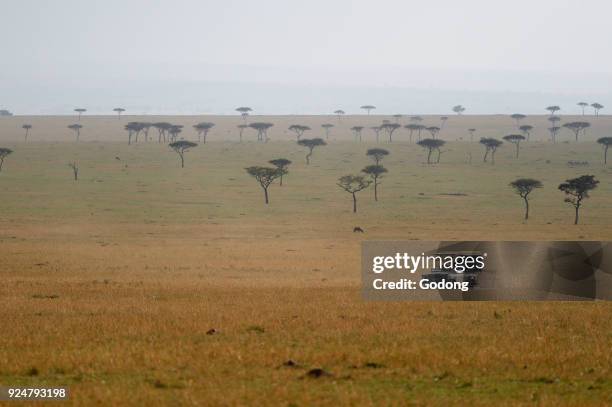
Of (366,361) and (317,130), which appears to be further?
(317,130)

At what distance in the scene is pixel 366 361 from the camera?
14.9 metres

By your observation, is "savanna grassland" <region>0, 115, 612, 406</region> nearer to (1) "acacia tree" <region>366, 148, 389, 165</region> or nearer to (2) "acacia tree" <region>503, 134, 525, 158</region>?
(1) "acacia tree" <region>366, 148, 389, 165</region>

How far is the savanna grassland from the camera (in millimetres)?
13227

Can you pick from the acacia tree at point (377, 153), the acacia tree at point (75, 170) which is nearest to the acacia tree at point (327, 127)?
the acacia tree at point (377, 153)

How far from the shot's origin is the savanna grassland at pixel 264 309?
43.4 ft

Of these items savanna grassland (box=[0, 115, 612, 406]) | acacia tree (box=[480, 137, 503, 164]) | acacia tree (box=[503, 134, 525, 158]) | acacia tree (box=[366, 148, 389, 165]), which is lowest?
savanna grassland (box=[0, 115, 612, 406])

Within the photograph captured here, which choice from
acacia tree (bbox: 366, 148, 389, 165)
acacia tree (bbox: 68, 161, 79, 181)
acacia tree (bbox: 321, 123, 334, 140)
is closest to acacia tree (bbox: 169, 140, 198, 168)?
acacia tree (bbox: 68, 161, 79, 181)

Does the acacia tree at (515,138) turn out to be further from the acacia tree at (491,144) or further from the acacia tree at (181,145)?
the acacia tree at (181,145)

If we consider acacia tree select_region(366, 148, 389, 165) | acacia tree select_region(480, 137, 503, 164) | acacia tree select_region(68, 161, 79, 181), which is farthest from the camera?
acacia tree select_region(480, 137, 503, 164)

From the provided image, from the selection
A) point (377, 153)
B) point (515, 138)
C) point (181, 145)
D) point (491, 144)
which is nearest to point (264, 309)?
point (377, 153)

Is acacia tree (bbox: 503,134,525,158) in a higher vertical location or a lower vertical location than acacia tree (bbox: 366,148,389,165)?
higher

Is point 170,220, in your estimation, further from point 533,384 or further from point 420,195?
point 533,384

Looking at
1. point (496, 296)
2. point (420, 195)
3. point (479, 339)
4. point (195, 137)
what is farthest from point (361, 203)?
point (195, 137)

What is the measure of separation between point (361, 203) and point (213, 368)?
78173 mm
